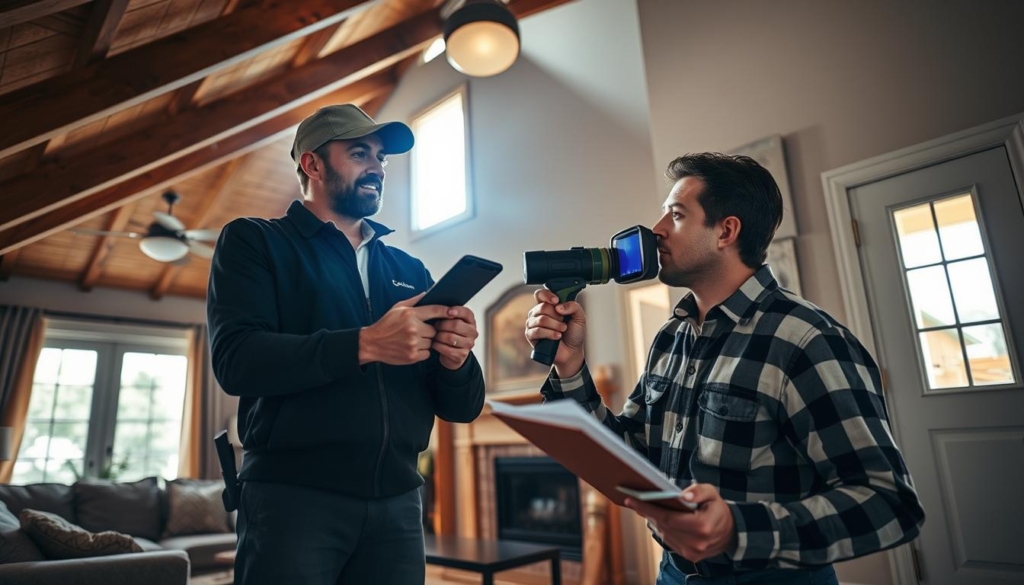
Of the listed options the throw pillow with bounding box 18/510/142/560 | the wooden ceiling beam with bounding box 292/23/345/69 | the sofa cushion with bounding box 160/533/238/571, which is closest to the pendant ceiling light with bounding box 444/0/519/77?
the wooden ceiling beam with bounding box 292/23/345/69

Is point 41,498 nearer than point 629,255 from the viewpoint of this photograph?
No

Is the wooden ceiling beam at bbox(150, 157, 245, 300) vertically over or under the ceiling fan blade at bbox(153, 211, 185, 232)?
over

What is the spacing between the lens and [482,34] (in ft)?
9.93

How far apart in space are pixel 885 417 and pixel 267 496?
94 centimetres

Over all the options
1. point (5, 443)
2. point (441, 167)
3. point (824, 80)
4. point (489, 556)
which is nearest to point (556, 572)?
point (489, 556)

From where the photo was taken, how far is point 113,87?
2.93 metres

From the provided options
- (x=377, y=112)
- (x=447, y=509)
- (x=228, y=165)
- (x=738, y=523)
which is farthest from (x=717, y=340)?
(x=377, y=112)

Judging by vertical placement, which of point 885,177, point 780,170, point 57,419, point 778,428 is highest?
point 780,170

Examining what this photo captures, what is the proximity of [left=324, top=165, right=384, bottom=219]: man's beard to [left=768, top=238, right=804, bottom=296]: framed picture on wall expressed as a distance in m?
2.05

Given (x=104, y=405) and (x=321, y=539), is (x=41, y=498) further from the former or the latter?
(x=321, y=539)

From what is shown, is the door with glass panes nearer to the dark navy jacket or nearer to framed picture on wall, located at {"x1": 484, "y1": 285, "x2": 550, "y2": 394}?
the dark navy jacket

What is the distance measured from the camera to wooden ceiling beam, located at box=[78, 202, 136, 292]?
576 cm

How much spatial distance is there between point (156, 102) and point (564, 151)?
2.77 meters

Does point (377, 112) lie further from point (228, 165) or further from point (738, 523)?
point (738, 523)
